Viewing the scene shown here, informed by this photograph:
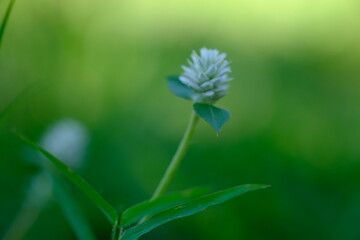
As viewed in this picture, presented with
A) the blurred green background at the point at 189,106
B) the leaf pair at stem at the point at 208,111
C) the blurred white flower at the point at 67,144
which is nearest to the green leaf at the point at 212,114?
the leaf pair at stem at the point at 208,111

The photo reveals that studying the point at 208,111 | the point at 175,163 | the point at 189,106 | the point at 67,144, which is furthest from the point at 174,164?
the point at 189,106

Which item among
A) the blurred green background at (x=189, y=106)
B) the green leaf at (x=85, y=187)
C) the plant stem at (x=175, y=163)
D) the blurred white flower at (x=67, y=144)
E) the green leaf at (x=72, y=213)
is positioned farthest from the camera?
the blurred green background at (x=189, y=106)

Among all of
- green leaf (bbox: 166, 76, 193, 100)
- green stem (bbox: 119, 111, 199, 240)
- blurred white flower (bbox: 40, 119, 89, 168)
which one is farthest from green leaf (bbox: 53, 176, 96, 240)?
blurred white flower (bbox: 40, 119, 89, 168)

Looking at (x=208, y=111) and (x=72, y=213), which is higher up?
(x=208, y=111)

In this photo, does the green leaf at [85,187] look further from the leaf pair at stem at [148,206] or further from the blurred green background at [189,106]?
the blurred green background at [189,106]

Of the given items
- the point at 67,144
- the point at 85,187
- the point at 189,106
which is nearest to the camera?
the point at 85,187

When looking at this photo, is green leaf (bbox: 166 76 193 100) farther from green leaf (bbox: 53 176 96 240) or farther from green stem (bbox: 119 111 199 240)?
green leaf (bbox: 53 176 96 240)

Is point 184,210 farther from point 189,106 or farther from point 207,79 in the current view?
point 189,106
